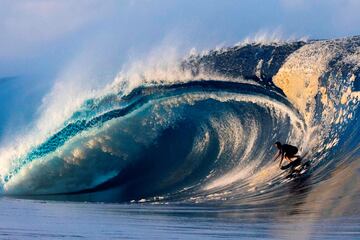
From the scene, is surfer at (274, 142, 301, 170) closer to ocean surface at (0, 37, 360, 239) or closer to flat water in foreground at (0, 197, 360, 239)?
ocean surface at (0, 37, 360, 239)

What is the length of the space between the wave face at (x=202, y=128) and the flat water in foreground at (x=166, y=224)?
328 centimetres

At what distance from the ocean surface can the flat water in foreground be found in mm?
528

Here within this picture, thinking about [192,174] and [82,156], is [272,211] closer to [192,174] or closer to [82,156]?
[192,174]

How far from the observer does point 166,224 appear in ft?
31.4

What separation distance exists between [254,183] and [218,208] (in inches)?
90.2

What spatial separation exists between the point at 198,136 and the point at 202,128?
220 mm

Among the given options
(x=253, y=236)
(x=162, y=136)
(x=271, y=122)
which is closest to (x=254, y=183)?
(x=271, y=122)

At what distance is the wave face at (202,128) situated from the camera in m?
15.6

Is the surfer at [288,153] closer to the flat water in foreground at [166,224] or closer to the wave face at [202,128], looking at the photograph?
→ the wave face at [202,128]

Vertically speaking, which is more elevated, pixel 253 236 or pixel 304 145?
pixel 304 145

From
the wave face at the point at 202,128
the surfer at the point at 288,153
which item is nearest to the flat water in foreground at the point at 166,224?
the surfer at the point at 288,153

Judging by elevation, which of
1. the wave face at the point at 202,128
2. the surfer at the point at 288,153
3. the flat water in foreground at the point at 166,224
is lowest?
the flat water in foreground at the point at 166,224

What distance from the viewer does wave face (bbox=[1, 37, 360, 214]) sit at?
15.6 meters

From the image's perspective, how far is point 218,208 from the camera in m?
12.1
